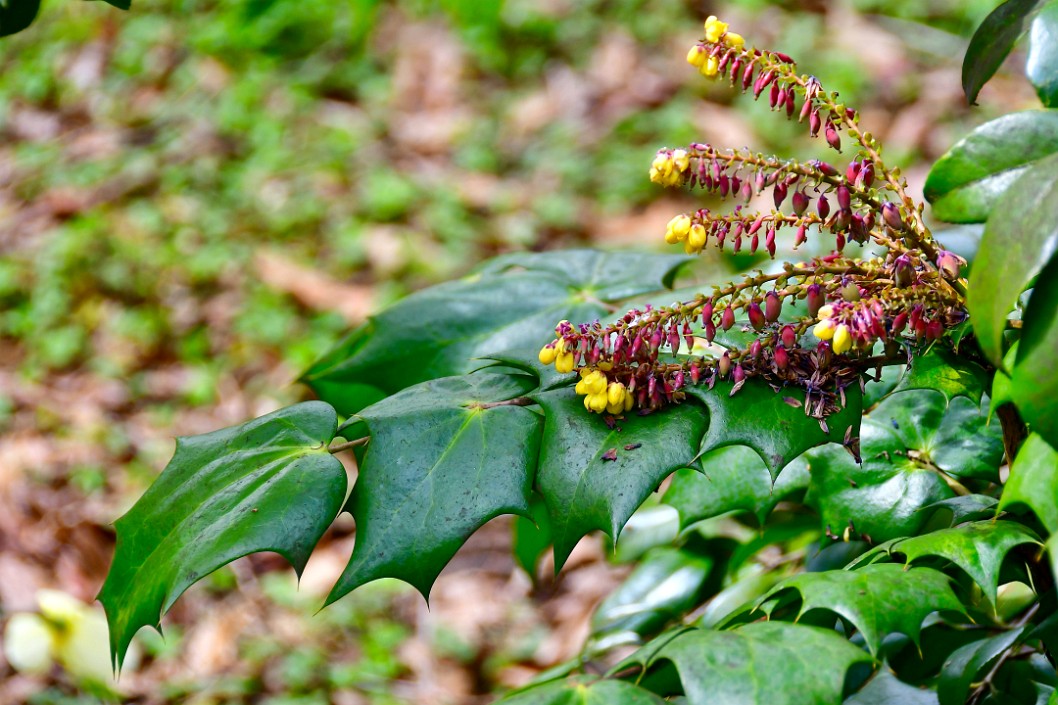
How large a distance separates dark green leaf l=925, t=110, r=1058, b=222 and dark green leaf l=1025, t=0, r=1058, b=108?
0.05 meters

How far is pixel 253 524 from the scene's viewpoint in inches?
26.9

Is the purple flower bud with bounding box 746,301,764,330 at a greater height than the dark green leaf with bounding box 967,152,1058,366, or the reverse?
the dark green leaf with bounding box 967,152,1058,366

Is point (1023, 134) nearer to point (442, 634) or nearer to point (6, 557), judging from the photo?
point (442, 634)

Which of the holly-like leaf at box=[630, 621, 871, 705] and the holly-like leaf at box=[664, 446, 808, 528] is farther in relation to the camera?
the holly-like leaf at box=[664, 446, 808, 528]

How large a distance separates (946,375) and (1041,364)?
25 centimetres

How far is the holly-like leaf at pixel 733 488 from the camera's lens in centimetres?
95

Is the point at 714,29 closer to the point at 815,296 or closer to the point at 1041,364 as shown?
the point at 815,296

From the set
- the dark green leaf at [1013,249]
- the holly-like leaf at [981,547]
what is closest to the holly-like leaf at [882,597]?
the holly-like leaf at [981,547]

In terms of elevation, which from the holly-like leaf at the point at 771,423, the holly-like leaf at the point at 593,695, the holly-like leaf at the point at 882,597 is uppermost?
the holly-like leaf at the point at 771,423

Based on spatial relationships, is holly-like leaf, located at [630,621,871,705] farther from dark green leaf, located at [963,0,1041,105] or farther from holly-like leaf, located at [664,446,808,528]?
dark green leaf, located at [963,0,1041,105]

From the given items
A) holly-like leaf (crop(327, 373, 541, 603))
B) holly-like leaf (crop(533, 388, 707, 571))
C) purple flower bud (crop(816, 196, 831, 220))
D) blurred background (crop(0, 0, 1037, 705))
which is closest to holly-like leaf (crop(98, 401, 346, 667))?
holly-like leaf (crop(327, 373, 541, 603))

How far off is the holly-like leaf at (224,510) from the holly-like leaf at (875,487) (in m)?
0.44

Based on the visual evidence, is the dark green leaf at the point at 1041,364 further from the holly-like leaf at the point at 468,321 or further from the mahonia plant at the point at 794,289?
the holly-like leaf at the point at 468,321

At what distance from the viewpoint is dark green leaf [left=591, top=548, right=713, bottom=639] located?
49.0 inches
